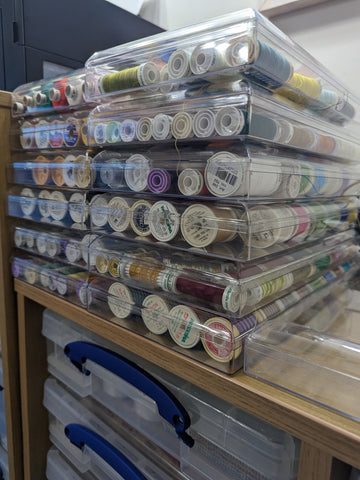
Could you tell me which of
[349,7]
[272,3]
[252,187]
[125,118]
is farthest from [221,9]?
[252,187]

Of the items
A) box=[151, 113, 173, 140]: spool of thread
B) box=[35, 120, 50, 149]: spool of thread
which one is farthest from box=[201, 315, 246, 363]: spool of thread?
box=[35, 120, 50, 149]: spool of thread

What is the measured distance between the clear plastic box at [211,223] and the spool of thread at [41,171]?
0.52 ft

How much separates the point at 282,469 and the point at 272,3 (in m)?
0.90

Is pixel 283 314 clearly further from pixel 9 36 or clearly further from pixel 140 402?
pixel 9 36

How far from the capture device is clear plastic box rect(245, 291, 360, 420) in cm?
30

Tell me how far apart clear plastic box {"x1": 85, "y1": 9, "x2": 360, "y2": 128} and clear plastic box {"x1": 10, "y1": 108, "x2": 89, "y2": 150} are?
0.07 metres

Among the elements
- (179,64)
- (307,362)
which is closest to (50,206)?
(179,64)

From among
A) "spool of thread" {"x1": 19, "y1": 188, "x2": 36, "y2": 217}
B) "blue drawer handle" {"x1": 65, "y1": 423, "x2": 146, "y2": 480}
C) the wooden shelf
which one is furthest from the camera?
"spool of thread" {"x1": 19, "y1": 188, "x2": 36, "y2": 217}

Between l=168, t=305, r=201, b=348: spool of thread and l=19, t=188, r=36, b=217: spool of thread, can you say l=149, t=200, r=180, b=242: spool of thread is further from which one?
l=19, t=188, r=36, b=217: spool of thread

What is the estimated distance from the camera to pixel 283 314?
1.39 feet

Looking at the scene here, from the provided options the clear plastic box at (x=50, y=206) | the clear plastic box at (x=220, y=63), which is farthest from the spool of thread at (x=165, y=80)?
the clear plastic box at (x=50, y=206)

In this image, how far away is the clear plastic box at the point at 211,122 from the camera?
0.32m

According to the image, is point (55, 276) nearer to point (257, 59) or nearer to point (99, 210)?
point (99, 210)

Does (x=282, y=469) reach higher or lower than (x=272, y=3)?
lower
